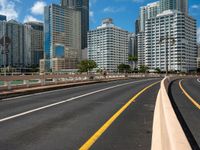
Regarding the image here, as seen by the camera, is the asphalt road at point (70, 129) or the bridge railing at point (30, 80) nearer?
the asphalt road at point (70, 129)

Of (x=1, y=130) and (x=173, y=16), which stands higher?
(x=173, y=16)

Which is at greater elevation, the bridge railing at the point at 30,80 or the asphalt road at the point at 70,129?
the bridge railing at the point at 30,80

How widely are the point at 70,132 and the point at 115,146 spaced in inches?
64.6

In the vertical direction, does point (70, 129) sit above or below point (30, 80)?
below

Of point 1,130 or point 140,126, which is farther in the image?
point 140,126

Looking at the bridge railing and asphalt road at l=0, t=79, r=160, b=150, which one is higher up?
the bridge railing

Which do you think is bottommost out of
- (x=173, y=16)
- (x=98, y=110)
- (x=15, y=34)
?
(x=98, y=110)

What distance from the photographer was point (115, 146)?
555cm

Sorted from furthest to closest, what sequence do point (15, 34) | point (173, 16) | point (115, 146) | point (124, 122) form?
1. point (173, 16)
2. point (15, 34)
3. point (124, 122)
4. point (115, 146)

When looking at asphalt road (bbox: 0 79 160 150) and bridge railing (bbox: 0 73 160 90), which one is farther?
bridge railing (bbox: 0 73 160 90)

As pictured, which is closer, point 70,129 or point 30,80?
point 70,129

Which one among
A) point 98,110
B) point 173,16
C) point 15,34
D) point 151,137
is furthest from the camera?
point 173,16

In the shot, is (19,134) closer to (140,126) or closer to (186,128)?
(140,126)

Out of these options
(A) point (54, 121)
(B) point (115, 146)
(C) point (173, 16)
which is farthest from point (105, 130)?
(C) point (173, 16)
